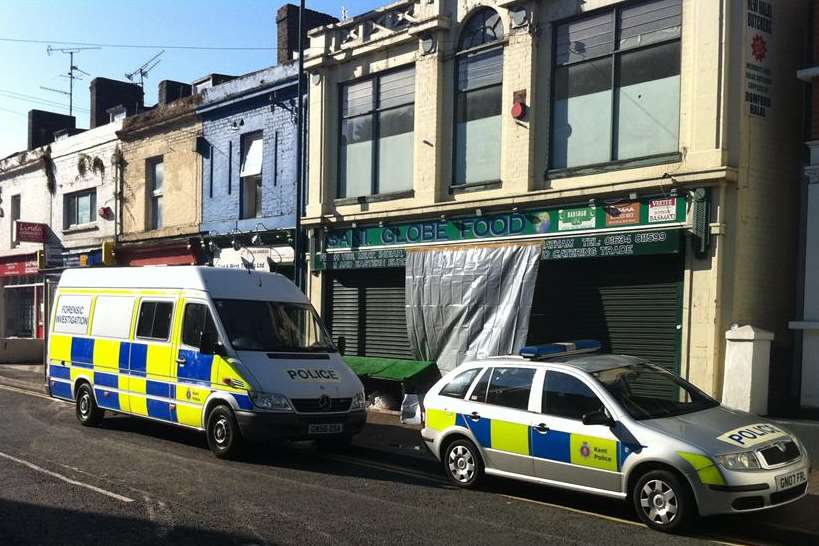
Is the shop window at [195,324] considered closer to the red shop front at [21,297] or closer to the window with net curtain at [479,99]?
the window with net curtain at [479,99]

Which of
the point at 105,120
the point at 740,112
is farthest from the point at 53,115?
the point at 740,112

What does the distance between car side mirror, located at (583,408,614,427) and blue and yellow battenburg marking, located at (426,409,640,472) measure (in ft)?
0.51

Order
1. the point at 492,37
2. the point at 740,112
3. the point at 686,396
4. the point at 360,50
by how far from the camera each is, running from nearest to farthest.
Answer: the point at 686,396, the point at 740,112, the point at 492,37, the point at 360,50

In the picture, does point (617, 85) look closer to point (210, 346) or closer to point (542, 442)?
point (542, 442)

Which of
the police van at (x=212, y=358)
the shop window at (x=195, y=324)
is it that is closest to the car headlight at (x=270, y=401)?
the police van at (x=212, y=358)

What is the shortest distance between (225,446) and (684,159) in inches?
298

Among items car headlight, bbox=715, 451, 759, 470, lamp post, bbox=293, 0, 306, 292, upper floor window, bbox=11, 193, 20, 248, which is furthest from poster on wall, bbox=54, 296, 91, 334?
upper floor window, bbox=11, 193, 20, 248

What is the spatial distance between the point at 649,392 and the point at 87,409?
9181 millimetres

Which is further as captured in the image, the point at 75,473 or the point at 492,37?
the point at 492,37

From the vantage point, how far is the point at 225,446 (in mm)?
10617

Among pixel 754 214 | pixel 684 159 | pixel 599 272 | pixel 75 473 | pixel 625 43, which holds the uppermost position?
pixel 625 43

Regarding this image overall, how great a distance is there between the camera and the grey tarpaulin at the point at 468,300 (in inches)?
560

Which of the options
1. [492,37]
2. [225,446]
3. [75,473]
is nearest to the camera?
[75,473]

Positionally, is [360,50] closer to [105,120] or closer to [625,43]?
[625,43]
